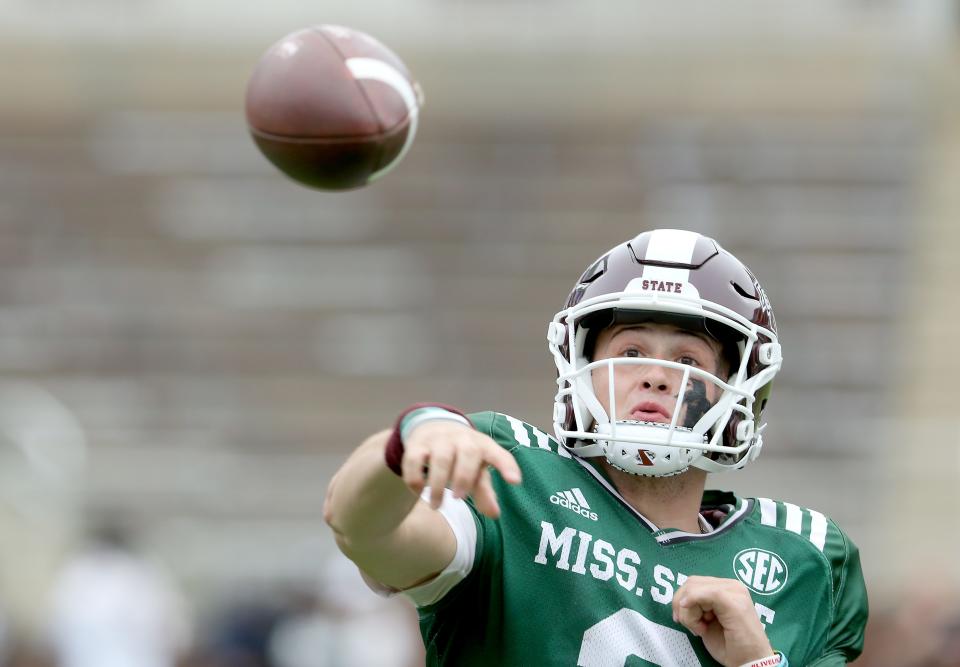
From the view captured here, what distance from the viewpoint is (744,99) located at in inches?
491

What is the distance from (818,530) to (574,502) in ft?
1.74

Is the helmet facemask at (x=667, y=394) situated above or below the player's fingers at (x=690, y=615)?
above

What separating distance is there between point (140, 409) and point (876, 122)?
232 inches

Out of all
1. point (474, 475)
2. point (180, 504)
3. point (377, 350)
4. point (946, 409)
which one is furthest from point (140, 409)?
point (474, 475)

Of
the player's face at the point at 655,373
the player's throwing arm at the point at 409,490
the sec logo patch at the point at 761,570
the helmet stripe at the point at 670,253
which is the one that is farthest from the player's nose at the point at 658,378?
the player's throwing arm at the point at 409,490

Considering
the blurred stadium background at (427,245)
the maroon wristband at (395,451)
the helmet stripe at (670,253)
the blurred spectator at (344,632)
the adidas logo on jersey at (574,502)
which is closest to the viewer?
the maroon wristband at (395,451)

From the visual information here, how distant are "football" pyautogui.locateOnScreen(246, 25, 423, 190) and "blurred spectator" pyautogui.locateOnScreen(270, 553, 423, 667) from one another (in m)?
4.68

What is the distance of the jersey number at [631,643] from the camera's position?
107 inches

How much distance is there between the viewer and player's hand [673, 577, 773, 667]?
2.70m

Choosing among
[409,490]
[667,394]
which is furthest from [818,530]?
[409,490]

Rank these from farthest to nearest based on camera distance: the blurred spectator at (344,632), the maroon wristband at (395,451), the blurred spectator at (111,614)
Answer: the blurred spectator at (111,614) < the blurred spectator at (344,632) < the maroon wristband at (395,451)

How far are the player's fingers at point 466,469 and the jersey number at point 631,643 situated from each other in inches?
25.6

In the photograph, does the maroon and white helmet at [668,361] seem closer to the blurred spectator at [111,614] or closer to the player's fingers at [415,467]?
the player's fingers at [415,467]

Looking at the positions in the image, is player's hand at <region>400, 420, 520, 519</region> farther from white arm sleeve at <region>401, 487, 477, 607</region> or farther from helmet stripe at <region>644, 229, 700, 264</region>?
helmet stripe at <region>644, 229, 700, 264</region>
